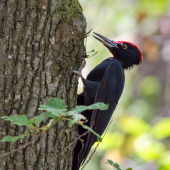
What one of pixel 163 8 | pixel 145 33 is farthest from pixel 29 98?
pixel 145 33

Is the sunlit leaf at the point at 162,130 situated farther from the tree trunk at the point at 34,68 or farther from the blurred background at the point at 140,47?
the tree trunk at the point at 34,68

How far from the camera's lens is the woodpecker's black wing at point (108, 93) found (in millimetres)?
2983

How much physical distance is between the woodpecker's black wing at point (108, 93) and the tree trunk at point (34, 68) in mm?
836

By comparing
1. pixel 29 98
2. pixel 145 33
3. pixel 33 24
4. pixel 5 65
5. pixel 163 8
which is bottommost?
pixel 29 98

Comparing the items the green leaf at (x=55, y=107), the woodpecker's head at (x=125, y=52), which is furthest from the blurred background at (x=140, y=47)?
the green leaf at (x=55, y=107)

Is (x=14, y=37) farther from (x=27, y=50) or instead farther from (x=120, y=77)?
(x=120, y=77)

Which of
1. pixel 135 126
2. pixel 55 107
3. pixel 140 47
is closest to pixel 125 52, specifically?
pixel 135 126

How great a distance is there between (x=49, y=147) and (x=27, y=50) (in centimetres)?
73

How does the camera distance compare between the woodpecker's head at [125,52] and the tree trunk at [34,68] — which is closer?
the tree trunk at [34,68]

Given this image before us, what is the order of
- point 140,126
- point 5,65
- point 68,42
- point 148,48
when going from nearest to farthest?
point 5,65
point 68,42
point 140,126
point 148,48

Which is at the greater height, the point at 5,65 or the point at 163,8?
the point at 163,8

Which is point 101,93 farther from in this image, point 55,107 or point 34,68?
point 55,107

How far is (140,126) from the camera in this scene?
4234 millimetres

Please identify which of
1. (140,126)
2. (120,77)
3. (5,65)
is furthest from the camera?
(140,126)
